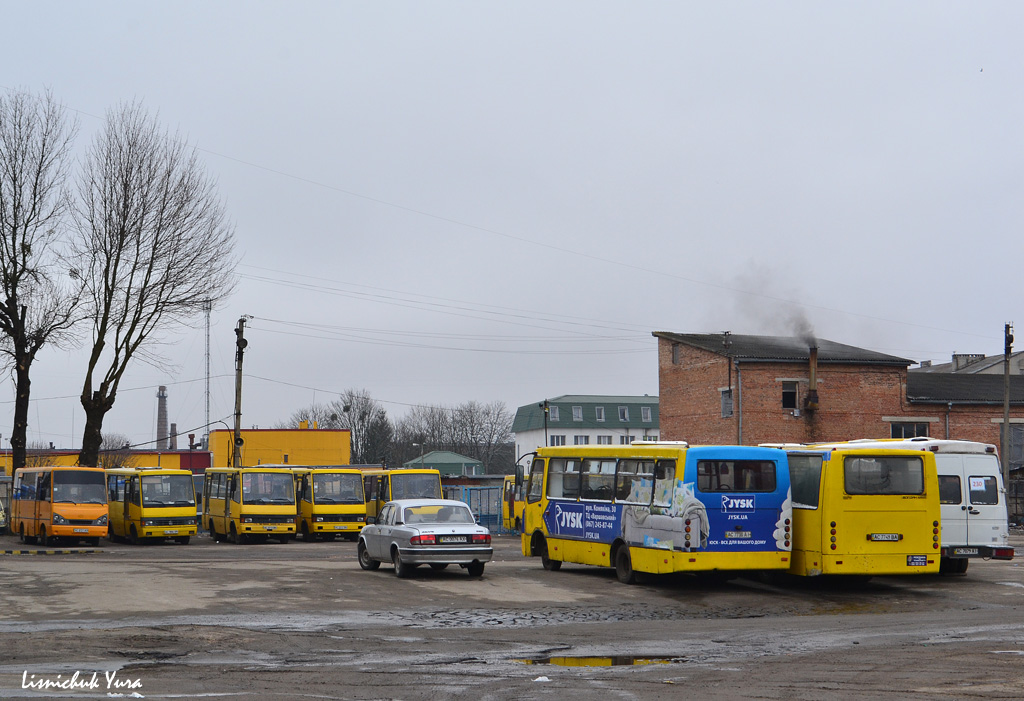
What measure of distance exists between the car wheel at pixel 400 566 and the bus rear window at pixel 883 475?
872cm

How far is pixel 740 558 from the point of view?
2055 centimetres

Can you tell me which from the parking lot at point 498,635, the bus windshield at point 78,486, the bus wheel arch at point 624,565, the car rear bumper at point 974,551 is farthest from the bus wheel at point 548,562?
the bus windshield at point 78,486

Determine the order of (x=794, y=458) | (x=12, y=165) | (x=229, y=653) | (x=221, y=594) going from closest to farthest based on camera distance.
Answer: (x=229, y=653)
(x=221, y=594)
(x=794, y=458)
(x=12, y=165)

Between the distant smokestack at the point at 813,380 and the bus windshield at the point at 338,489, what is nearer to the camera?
the bus windshield at the point at 338,489

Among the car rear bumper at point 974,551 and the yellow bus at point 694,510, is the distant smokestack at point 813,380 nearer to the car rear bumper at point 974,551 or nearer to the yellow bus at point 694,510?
the car rear bumper at point 974,551

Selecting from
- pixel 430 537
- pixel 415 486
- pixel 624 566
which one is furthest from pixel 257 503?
pixel 624 566

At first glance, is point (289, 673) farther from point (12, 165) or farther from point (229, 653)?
point (12, 165)

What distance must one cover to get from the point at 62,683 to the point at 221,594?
9.37m

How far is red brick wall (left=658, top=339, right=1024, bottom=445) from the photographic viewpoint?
5578 cm

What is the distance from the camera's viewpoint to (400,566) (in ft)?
76.4

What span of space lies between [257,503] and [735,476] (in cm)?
2371

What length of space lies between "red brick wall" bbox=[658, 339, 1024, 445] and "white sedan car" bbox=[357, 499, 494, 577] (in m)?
33.9

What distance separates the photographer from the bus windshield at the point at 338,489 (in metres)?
41.4

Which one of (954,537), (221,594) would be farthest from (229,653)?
(954,537)
